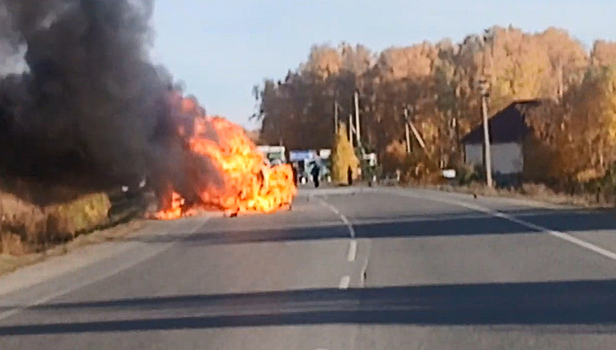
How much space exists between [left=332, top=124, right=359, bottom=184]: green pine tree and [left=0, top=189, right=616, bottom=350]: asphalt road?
65.3 metres

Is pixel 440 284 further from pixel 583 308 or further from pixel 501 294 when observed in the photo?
pixel 583 308

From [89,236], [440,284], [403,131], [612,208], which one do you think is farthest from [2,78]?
[403,131]

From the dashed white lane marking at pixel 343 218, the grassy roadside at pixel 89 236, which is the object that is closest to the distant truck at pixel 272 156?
the dashed white lane marking at pixel 343 218

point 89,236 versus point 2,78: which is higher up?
point 2,78

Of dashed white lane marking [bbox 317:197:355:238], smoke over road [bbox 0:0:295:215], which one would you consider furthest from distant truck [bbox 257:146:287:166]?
smoke over road [bbox 0:0:295:215]

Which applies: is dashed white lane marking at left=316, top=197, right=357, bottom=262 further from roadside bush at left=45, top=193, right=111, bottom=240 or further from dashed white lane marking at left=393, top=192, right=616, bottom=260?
roadside bush at left=45, top=193, right=111, bottom=240

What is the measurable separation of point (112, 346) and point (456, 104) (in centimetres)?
9441

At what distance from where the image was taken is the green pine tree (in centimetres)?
9706

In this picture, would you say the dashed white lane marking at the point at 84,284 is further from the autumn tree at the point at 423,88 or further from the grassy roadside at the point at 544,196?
the autumn tree at the point at 423,88

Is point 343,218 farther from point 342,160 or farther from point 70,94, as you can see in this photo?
point 342,160

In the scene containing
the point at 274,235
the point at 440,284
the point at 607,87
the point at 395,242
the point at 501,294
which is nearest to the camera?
the point at 501,294

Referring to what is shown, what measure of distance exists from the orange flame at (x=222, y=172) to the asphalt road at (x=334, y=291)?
13.9ft

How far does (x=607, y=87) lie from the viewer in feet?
233

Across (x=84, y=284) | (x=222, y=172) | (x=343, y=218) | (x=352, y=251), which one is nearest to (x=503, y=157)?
(x=343, y=218)
